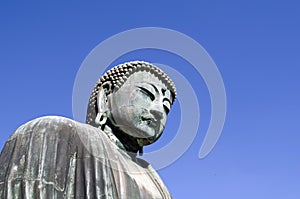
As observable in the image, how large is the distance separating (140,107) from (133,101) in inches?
5.0

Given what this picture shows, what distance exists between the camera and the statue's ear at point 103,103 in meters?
10.7

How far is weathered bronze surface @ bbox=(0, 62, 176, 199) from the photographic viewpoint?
9.27 meters

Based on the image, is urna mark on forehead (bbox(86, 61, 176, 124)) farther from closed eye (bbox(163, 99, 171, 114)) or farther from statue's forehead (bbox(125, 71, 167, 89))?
closed eye (bbox(163, 99, 171, 114))

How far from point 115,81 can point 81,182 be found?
2.03 meters

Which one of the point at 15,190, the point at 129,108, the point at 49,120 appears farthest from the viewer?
the point at 129,108

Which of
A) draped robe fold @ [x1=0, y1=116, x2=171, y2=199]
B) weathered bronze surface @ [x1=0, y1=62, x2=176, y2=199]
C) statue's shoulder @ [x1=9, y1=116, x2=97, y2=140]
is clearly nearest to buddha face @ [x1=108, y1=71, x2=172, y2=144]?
weathered bronze surface @ [x1=0, y1=62, x2=176, y2=199]

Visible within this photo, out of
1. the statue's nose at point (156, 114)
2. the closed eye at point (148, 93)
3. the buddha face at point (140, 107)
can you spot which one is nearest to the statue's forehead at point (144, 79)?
the buddha face at point (140, 107)

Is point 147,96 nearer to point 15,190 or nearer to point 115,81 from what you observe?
point 115,81

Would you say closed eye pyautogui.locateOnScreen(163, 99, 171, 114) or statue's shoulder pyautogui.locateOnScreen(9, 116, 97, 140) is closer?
statue's shoulder pyautogui.locateOnScreen(9, 116, 97, 140)

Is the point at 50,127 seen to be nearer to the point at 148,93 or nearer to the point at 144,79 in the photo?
the point at 148,93

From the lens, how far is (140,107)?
420 inches

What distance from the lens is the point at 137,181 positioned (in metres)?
10.0

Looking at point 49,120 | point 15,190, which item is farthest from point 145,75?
point 15,190

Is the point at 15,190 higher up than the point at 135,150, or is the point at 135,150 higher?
the point at 135,150
